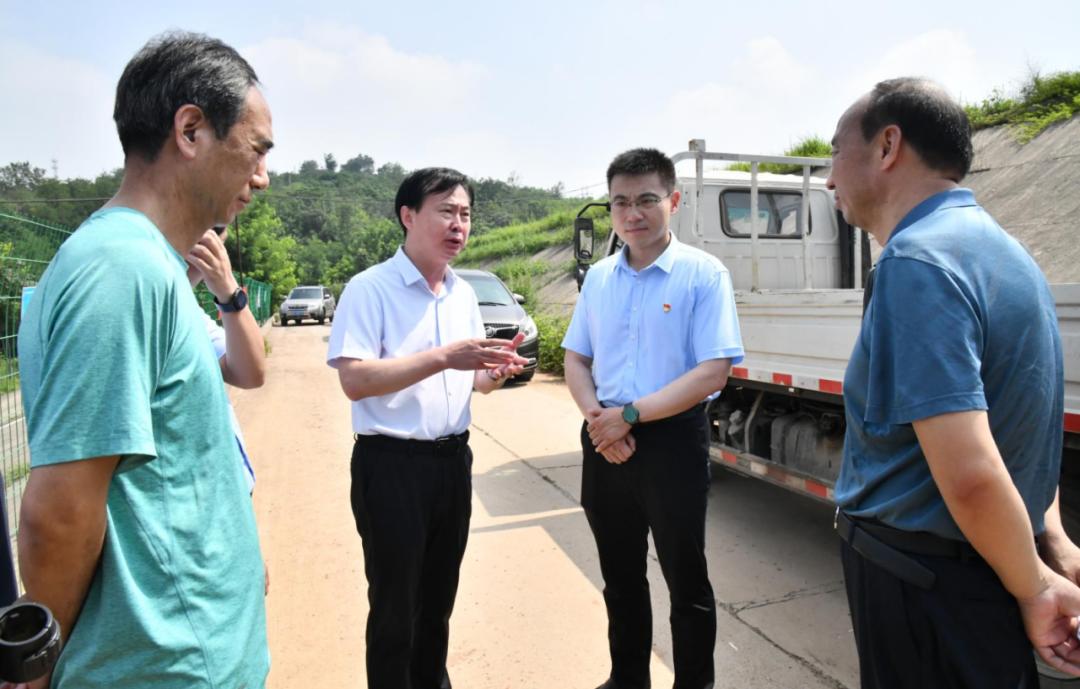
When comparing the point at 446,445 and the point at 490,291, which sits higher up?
the point at 490,291

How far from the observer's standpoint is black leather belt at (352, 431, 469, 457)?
2.36 metres

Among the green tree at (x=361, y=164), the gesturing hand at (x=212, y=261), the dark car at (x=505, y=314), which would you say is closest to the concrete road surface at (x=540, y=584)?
the gesturing hand at (x=212, y=261)

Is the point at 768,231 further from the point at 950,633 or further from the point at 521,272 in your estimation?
the point at 521,272

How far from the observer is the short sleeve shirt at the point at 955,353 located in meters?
1.32

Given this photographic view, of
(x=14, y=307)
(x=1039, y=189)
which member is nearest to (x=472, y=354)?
(x=14, y=307)

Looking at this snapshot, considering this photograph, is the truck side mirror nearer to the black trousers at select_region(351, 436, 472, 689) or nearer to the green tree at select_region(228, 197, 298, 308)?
the black trousers at select_region(351, 436, 472, 689)

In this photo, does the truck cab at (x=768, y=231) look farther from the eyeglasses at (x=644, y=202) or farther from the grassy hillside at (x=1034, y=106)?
the grassy hillside at (x=1034, y=106)

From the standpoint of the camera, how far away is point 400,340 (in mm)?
2445

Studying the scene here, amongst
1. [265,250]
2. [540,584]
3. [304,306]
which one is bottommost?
[540,584]

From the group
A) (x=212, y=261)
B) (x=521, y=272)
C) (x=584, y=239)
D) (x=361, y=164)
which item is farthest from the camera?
(x=361, y=164)

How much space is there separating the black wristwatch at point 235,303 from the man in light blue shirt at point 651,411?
131 centimetres

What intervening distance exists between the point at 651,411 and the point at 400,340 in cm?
95

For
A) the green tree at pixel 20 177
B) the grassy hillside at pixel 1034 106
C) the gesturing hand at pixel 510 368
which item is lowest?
the gesturing hand at pixel 510 368

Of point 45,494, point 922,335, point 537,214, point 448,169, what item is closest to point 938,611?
point 922,335
